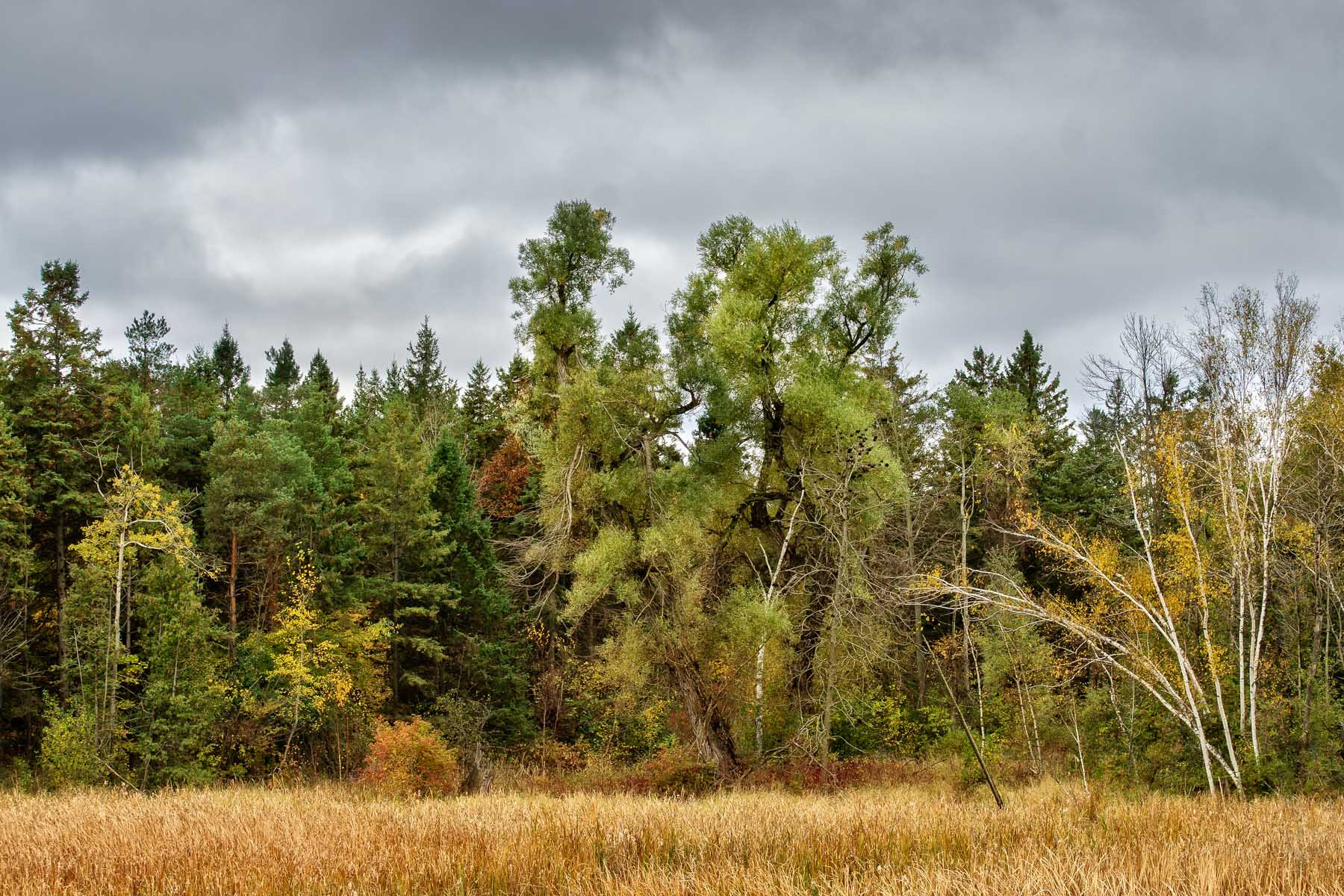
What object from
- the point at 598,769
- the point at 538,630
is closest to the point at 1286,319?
the point at 598,769

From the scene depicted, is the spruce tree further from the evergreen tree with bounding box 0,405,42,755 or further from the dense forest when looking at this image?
the evergreen tree with bounding box 0,405,42,755

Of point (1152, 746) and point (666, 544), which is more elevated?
point (666, 544)

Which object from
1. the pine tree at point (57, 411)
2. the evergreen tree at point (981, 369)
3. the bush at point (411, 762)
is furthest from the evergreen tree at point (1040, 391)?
the pine tree at point (57, 411)

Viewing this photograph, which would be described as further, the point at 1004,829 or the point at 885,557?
the point at 885,557

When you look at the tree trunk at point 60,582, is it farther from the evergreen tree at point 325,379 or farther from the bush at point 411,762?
the evergreen tree at point 325,379

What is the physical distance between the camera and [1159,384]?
1981cm

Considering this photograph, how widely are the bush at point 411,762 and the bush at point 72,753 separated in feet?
23.6

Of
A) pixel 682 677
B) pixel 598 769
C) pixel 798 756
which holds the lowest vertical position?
pixel 598 769

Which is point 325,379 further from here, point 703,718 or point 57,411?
point 703,718

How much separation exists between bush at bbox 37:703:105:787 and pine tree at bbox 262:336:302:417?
1951 cm

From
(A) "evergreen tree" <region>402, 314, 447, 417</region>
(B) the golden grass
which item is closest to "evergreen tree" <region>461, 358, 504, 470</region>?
(A) "evergreen tree" <region>402, 314, 447, 417</region>

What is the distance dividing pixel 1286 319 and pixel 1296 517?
435 centimetres

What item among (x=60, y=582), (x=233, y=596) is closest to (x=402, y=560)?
(x=233, y=596)

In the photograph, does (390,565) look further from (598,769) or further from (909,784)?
(909,784)
